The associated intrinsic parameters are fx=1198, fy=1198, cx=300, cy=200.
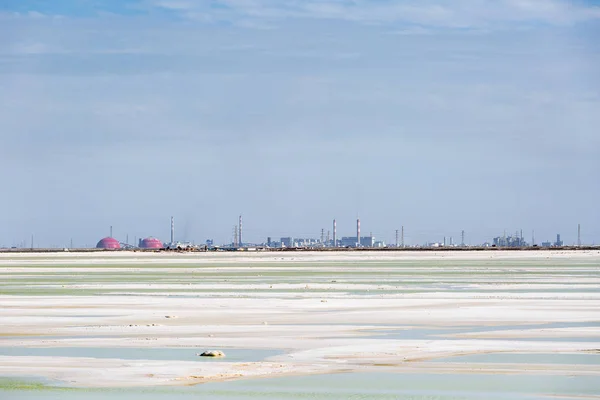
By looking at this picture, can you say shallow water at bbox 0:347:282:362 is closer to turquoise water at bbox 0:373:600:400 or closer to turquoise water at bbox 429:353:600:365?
turquoise water at bbox 0:373:600:400

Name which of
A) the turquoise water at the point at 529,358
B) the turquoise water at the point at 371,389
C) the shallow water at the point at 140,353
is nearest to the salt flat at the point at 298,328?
the shallow water at the point at 140,353

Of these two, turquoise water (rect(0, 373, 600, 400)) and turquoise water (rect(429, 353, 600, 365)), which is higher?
turquoise water (rect(429, 353, 600, 365))

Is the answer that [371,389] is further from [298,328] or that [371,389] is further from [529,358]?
[298,328]

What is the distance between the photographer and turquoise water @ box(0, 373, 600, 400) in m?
15.7

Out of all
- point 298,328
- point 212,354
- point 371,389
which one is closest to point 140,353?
point 212,354

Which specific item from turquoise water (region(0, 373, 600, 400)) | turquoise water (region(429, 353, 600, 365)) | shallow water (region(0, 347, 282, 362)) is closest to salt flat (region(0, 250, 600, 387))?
shallow water (region(0, 347, 282, 362))

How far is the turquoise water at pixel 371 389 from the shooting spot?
1567cm

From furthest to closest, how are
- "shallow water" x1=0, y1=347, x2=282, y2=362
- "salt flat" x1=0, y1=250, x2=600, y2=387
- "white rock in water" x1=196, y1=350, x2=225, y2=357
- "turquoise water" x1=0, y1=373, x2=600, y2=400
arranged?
"white rock in water" x1=196, y1=350, x2=225, y2=357, "shallow water" x1=0, y1=347, x2=282, y2=362, "salt flat" x1=0, y1=250, x2=600, y2=387, "turquoise water" x1=0, y1=373, x2=600, y2=400

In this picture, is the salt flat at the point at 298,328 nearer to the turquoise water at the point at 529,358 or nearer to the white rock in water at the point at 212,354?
the turquoise water at the point at 529,358

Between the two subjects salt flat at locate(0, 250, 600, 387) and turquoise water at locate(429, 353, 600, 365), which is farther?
turquoise water at locate(429, 353, 600, 365)

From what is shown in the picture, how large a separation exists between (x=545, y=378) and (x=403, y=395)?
254 cm

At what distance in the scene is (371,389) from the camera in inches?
639

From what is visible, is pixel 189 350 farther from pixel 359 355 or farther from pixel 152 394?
pixel 152 394

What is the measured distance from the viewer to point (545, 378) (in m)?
17.0
